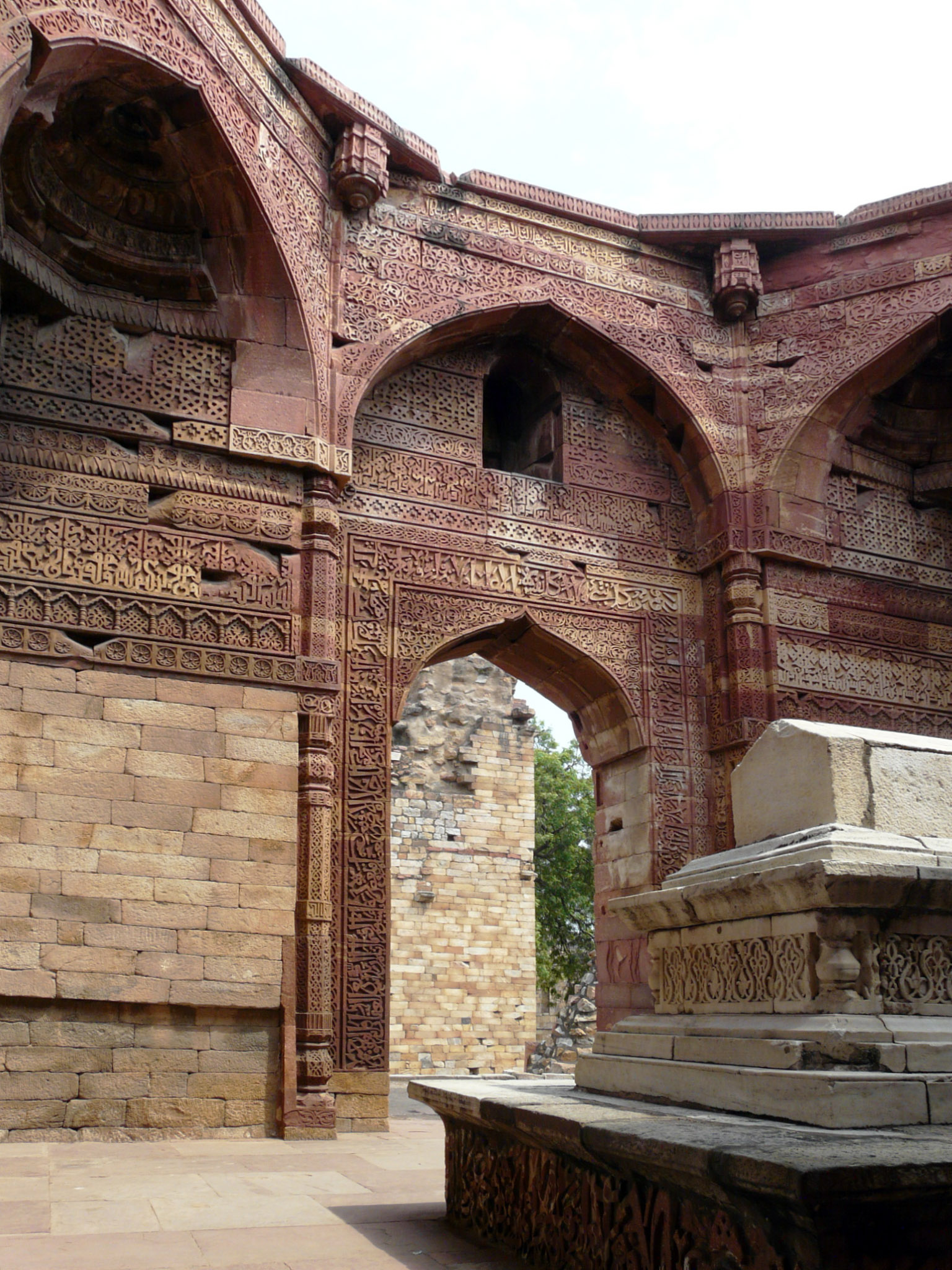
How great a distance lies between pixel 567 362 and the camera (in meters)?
9.33

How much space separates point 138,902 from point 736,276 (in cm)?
639

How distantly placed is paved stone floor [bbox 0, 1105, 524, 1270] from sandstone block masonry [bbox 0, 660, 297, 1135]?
0.34 meters

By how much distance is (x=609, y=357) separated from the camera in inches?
363

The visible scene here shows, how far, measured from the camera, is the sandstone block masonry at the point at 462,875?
14305 millimetres

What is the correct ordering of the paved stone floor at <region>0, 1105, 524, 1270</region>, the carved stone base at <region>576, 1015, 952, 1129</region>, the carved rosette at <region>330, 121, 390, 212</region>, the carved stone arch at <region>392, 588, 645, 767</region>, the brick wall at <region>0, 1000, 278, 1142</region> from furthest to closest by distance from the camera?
1. the carved stone arch at <region>392, 588, 645, 767</region>
2. the carved rosette at <region>330, 121, 390, 212</region>
3. the brick wall at <region>0, 1000, 278, 1142</region>
4. the paved stone floor at <region>0, 1105, 524, 1270</region>
5. the carved stone base at <region>576, 1015, 952, 1129</region>

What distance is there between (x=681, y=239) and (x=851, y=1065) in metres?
7.82

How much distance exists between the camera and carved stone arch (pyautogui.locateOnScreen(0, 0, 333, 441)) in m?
6.26

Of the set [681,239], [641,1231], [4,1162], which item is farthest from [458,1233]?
[681,239]

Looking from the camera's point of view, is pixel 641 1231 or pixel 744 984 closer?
pixel 641 1231

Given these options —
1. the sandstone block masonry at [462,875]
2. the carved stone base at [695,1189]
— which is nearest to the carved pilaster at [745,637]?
the carved stone base at [695,1189]

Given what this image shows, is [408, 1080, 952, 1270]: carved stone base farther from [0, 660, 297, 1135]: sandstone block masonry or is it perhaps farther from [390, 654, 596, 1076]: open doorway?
[390, 654, 596, 1076]: open doorway

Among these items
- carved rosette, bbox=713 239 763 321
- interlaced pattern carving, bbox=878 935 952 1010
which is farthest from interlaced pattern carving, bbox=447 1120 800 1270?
carved rosette, bbox=713 239 763 321

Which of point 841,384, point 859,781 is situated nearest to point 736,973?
point 859,781

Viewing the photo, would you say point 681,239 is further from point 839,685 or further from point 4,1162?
point 4,1162
